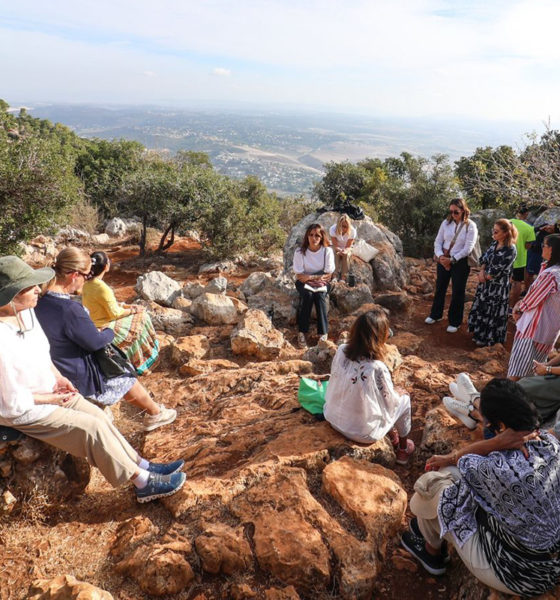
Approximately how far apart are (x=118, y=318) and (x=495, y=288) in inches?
215

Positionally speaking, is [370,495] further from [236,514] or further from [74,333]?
[74,333]

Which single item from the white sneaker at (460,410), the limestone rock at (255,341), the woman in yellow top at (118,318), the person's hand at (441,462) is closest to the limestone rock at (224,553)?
the person's hand at (441,462)

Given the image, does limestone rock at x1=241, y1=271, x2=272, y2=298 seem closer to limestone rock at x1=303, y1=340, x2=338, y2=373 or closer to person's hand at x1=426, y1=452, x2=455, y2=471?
limestone rock at x1=303, y1=340, x2=338, y2=373

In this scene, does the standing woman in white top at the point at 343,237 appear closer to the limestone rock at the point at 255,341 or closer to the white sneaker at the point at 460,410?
the limestone rock at the point at 255,341

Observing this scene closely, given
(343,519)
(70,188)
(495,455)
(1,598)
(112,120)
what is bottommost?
(1,598)

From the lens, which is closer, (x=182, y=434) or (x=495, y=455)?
(x=495, y=455)

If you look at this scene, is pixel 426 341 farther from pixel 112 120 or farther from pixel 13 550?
pixel 112 120

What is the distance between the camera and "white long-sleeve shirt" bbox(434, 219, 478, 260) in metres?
6.55

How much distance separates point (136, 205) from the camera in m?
12.8

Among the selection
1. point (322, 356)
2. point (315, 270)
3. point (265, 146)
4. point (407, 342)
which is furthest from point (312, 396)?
point (265, 146)

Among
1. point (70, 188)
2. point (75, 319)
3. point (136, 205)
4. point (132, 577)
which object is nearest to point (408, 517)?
point (132, 577)

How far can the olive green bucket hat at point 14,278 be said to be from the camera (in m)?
2.67

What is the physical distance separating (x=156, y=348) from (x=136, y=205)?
9.31 metres

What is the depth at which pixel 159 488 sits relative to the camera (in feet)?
9.60
